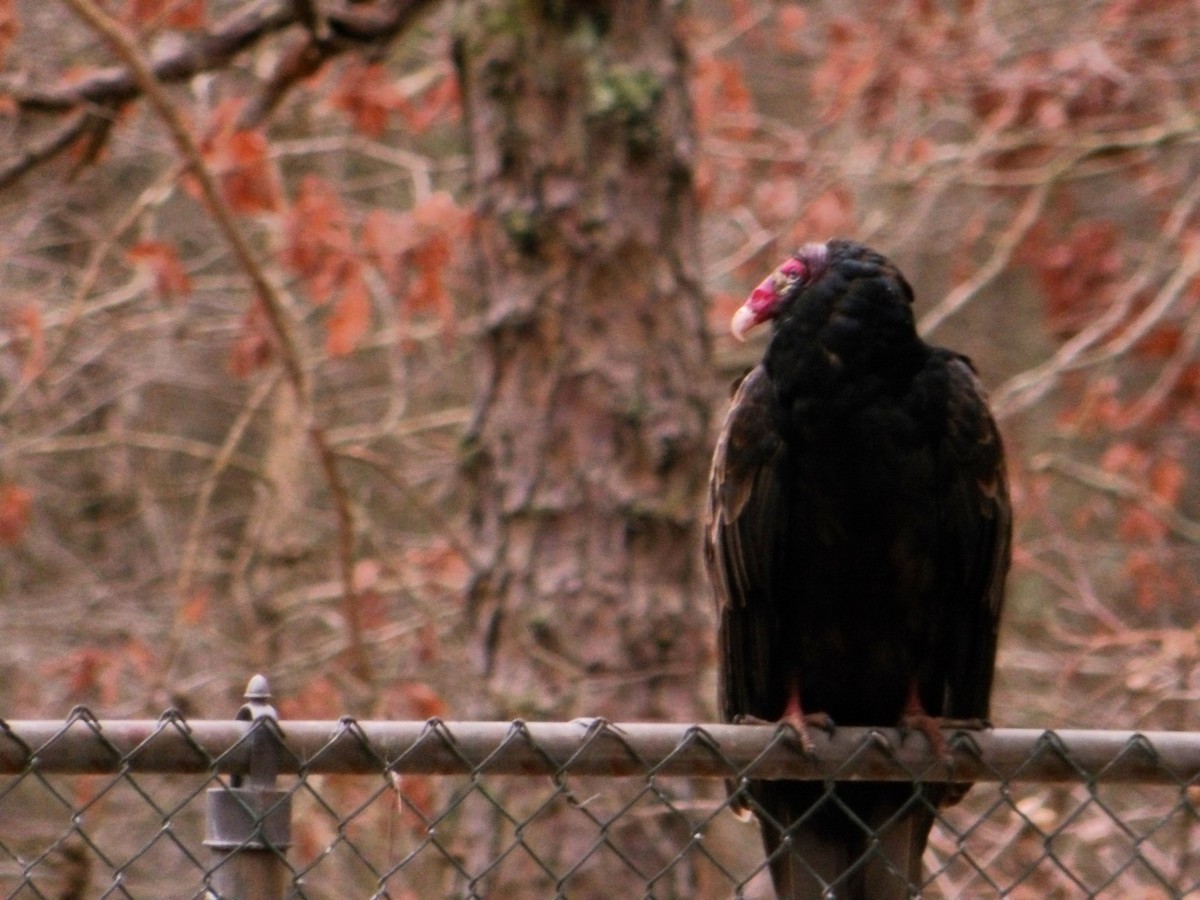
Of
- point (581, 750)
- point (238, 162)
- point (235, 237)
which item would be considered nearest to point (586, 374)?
point (235, 237)

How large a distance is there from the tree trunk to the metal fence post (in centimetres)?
190

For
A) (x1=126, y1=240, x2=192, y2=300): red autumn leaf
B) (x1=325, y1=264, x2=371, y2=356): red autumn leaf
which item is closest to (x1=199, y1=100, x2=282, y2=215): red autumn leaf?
(x1=126, y1=240, x2=192, y2=300): red autumn leaf

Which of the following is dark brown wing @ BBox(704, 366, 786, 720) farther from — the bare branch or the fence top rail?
the bare branch

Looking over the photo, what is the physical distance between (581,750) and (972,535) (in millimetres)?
1039

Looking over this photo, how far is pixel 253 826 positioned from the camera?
172cm

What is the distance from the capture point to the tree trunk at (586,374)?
3678 millimetres

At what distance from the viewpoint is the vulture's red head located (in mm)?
2744

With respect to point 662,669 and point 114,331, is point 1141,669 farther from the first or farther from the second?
point 114,331

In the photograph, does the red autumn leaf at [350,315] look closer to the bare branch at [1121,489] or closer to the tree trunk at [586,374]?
the tree trunk at [586,374]

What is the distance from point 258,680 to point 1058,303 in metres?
4.85

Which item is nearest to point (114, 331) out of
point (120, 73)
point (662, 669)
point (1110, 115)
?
point (120, 73)

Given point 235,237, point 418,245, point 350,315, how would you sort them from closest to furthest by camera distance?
point 235,237 < point 350,315 < point 418,245

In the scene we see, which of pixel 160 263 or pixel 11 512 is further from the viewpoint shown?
pixel 11 512

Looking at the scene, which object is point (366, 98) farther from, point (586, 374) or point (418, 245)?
point (586, 374)
